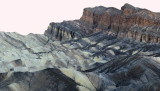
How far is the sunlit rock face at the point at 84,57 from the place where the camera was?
28.1 metres

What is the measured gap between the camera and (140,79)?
31.1 meters

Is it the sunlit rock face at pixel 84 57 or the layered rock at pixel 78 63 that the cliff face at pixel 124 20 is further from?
the layered rock at pixel 78 63

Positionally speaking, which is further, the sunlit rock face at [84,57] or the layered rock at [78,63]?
the sunlit rock face at [84,57]

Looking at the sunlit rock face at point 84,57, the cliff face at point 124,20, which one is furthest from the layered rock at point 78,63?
the cliff face at point 124,20

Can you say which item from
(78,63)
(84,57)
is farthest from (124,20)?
(78,63)

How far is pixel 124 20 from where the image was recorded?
76438 mm

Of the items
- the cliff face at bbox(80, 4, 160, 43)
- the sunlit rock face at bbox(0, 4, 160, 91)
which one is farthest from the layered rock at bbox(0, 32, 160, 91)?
the cliff face at bbox(80, 4, 160, 43)

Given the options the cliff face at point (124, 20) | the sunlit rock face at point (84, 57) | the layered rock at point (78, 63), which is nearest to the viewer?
the layered rock at point (78, 63)

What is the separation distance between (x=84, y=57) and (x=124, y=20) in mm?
18702

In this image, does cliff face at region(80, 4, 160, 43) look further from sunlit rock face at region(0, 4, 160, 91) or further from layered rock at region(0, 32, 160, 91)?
layered rock at region(0, 32, 160, 91)

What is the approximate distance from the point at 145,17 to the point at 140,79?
41.4 meters

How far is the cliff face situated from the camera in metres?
67.8

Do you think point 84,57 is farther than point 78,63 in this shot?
Yes

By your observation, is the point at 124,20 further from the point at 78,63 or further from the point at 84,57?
the point at 78,63
